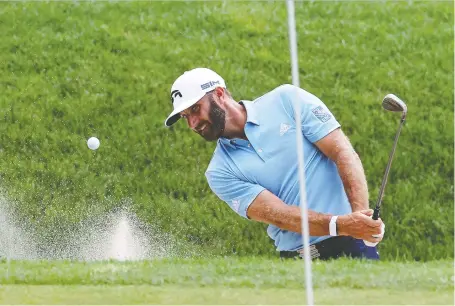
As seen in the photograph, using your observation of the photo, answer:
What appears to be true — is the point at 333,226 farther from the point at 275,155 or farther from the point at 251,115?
the point at 251,115

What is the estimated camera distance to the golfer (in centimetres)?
481

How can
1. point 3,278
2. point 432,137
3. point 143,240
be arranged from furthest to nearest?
1. point 432,137
2. point 143,240
3. point 3,278

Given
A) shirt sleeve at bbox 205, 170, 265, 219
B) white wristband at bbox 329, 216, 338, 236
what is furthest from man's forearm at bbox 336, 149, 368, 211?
shirt sleeve at bbox 205, 170, 265, 219

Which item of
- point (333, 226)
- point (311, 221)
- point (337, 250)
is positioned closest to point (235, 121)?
point (311, 221)

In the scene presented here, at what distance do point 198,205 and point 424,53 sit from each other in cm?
271

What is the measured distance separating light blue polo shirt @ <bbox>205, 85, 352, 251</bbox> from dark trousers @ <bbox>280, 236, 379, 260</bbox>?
0.19 metres

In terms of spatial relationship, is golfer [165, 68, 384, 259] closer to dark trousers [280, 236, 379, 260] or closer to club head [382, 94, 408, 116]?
dark trousers [280, 236, 379, 260]

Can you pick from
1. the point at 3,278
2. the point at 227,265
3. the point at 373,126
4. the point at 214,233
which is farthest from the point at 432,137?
the point at 3,278

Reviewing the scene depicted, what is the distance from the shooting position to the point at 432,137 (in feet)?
30.4

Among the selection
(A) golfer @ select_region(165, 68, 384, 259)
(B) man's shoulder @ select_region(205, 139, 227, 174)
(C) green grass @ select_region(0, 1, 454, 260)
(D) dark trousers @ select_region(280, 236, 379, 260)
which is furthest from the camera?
(C) green grass @ select_region(0, 1, 454, 260)

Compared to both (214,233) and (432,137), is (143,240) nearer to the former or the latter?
(214,233)

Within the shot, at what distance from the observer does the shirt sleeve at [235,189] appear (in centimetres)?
499

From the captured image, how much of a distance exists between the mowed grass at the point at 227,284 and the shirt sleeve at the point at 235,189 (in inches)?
12.9

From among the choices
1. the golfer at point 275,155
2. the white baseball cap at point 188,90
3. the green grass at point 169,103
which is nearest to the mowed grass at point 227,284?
the golfer at point 275,155
